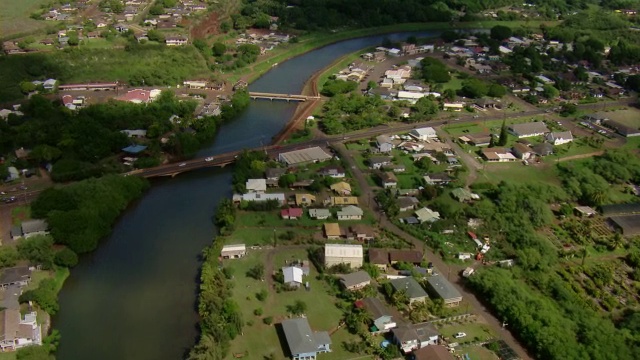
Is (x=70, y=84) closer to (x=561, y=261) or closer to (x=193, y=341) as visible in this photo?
(x=193, y=341)

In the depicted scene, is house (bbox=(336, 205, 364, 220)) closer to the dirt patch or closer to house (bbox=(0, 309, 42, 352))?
house (bbox=(0, 309, 42, 352))

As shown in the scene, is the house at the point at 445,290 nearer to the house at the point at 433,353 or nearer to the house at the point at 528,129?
the house at the point at 433,353

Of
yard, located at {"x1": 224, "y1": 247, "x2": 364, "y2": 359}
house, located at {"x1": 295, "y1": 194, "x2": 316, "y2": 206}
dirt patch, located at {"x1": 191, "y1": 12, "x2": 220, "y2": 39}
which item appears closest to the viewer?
yard, located at {"x1": 224, "y1": 247, "x2": 364, "y2": 359}

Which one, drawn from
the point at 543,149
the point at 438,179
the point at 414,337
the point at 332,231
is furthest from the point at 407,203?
the point at 543,149

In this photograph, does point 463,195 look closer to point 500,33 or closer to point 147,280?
point 147,280

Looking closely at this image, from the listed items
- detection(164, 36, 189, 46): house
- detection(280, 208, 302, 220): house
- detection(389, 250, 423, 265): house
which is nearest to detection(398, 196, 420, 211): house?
detection(389, 250, 423, 265): house

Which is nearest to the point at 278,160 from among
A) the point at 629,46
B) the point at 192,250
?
the point at 192,250

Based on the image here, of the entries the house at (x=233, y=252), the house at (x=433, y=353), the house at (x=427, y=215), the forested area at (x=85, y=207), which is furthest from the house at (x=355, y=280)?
the forested area at (x=85, y=207)
